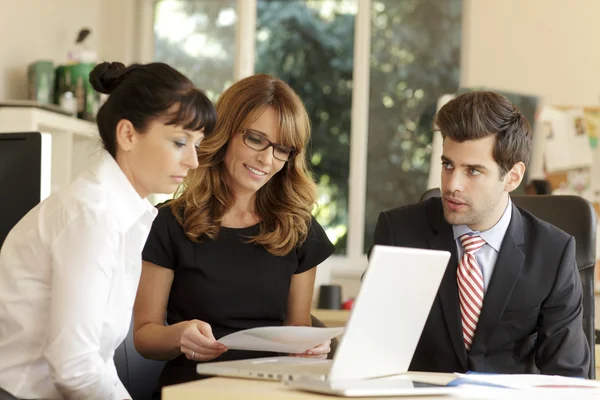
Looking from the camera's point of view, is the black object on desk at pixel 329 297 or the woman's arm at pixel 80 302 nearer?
the woman's arm at pixel 80 302

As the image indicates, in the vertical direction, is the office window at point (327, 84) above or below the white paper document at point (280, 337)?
above

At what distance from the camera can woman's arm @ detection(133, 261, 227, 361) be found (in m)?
1.81

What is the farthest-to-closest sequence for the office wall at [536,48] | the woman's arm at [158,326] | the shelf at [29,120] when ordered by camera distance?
the office wall at [536,48] < the shelf at [29,120] < the woman's arm at [158,326]

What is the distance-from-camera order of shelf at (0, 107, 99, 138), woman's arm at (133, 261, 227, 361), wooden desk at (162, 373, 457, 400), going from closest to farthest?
wooden desk at (162, 373, 457, 400), woman's arm at (133, 261, 227, 361), shelf at (0, 107, 99, 138)

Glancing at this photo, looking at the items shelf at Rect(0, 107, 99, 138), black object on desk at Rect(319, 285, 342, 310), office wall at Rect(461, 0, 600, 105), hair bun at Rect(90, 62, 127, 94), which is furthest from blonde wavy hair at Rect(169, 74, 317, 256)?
office wall at Rect(461, 0, 600, 105)

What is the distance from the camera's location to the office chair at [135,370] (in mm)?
2010

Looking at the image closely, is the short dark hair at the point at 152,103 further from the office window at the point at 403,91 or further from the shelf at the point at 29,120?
the office window at the point at 403,91

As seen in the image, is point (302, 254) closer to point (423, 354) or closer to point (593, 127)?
point (423, 354)

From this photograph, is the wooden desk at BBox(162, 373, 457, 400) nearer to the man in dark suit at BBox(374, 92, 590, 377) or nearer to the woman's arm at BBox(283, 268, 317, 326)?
the man in dark suit at BBox(374, 92, 590, 377)

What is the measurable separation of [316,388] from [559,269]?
931mm

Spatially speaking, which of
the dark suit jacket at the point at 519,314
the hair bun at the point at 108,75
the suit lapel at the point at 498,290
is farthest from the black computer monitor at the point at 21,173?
the suit lapel at the point at 498,290

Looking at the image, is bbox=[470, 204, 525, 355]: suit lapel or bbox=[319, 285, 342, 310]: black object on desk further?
bbox=[319, 285, 342, 310]: black object on desk

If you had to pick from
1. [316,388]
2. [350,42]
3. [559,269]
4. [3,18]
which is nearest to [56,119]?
[3,18]

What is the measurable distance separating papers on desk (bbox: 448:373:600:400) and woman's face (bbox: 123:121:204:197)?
0.62 meters
